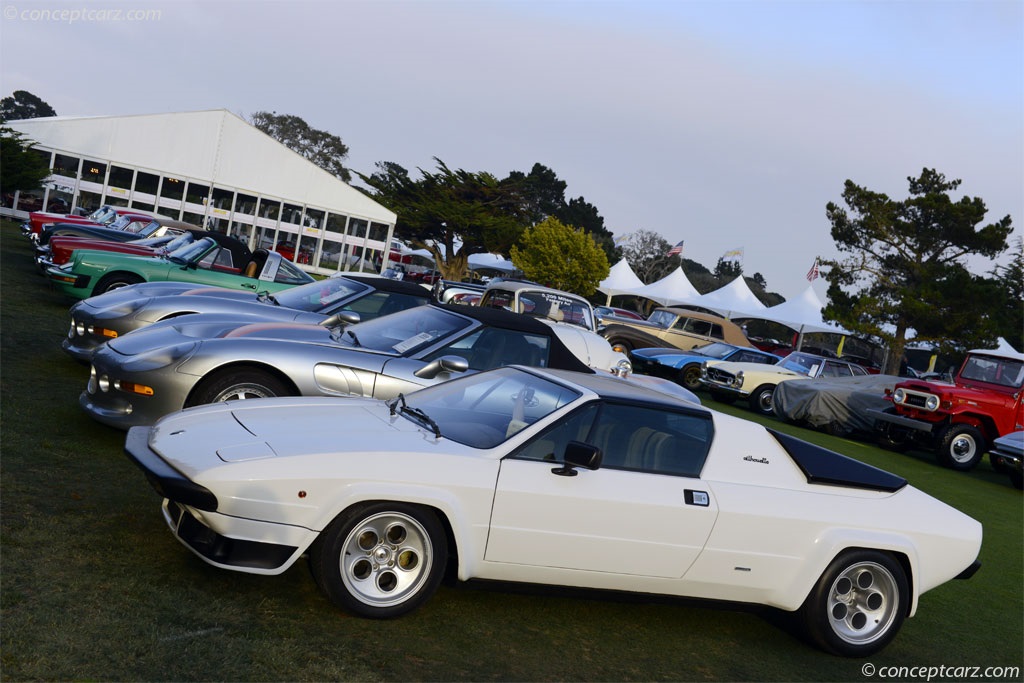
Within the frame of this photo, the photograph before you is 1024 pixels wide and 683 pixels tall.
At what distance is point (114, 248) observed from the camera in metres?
13.8

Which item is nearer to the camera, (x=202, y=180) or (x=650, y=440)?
(x=650, y=440)

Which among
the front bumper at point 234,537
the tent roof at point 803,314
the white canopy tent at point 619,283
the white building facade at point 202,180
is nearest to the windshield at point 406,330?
the front bumper at point 234,537

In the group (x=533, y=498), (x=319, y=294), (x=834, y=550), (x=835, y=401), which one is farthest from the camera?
(x=835, y=401)

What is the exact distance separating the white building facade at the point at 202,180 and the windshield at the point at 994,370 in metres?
30.5

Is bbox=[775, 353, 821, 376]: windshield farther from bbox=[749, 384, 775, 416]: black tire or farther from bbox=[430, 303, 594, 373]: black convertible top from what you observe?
bbox=[430, 303, 594, 373]: black convertible top

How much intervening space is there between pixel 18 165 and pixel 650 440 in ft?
112

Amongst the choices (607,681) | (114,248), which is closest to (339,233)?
(114,248)

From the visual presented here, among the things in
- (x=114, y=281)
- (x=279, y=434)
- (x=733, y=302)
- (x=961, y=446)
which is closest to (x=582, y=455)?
(x=279, y=434)

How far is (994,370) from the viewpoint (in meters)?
16.7

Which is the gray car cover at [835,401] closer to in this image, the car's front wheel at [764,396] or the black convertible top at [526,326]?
the car's front wheel at [764,396]

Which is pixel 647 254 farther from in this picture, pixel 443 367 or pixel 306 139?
pixel 443 367

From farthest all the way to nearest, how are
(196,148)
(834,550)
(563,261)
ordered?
(563,261) → (196,148) → (834,550)

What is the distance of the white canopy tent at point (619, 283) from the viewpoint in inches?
1948

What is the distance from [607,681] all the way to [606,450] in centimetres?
116
